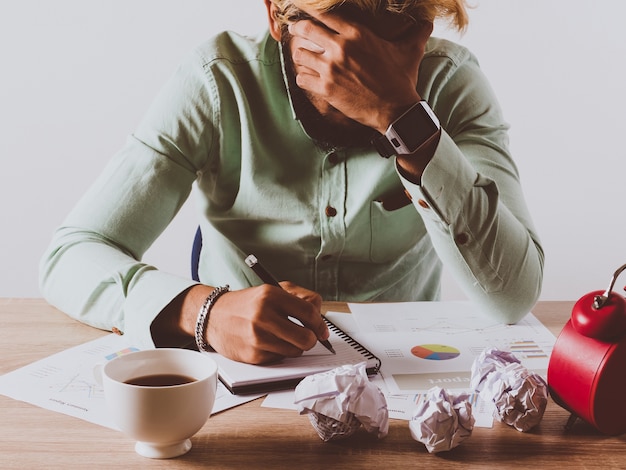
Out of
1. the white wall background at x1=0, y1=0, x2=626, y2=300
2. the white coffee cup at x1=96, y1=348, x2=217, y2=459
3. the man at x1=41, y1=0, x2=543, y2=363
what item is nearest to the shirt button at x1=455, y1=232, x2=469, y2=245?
the man at x1=41, y1=0, x2=543, y2=363

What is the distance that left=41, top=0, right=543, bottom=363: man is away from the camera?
1078 millimetres

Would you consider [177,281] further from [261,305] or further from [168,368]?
[168,368]

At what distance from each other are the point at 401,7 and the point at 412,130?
20 cm

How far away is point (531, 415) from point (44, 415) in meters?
0.54

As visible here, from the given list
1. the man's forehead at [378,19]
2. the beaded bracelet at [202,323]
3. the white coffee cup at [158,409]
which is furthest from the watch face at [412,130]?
the white coffee cup at [158,409]

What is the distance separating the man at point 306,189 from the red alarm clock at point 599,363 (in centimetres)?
33

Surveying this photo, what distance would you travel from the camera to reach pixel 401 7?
1159mm

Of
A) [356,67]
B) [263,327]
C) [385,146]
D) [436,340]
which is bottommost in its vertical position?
[436,340]

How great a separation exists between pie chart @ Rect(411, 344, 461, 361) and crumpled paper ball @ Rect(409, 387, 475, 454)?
246 millimetres

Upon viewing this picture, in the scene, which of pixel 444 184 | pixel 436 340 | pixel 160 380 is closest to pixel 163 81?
pixel 444 184

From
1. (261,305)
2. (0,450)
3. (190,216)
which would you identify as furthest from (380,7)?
(190,216)

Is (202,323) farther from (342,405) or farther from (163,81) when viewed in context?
(163,81)

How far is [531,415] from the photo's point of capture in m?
0.80

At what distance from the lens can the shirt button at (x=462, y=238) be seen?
1.19 m
